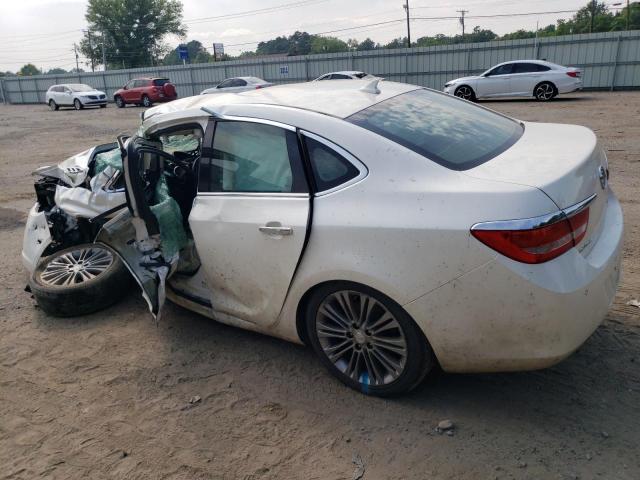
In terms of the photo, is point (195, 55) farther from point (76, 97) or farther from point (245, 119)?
point (245, 119)

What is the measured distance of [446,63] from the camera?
2592 centimetres

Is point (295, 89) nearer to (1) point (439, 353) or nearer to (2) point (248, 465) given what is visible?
(1) point (439, 353)

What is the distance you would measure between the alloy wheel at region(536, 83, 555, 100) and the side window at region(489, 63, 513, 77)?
3.94 feet

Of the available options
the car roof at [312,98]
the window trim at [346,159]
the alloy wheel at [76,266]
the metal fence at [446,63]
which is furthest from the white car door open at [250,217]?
the metal fence at [446,63]

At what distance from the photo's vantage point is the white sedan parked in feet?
60.1

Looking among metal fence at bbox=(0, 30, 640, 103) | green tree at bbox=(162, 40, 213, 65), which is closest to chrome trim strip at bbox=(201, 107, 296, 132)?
metal fence at bbox=(0, 30, 640, 103)

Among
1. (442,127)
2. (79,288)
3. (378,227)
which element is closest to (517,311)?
(378,227)

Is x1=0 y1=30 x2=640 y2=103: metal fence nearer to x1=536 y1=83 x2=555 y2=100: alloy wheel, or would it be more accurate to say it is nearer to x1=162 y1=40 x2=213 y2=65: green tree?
x1=536 y1=83 x2=555 y2=100: alloy wheel

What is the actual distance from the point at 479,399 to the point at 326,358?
0.87 m

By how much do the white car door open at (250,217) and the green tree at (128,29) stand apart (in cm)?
6939

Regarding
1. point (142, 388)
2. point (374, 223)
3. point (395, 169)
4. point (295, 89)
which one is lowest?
point (142, 388)

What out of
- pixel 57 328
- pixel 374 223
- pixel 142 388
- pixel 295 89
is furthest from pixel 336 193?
pixel 57 328

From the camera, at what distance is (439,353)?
8.54 ft

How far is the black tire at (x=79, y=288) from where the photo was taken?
13.5ft
